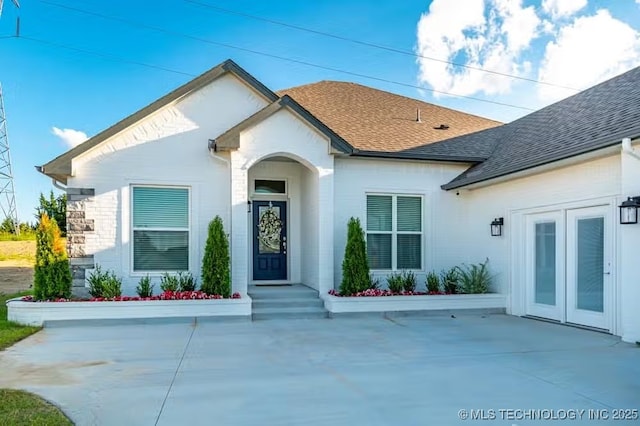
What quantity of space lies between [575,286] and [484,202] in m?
3.15

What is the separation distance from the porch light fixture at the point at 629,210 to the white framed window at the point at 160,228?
315 inches

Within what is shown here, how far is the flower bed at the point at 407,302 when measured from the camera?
975 centimetres

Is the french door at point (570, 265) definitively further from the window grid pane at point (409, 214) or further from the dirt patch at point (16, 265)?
the dirt patch at point (16, 265)

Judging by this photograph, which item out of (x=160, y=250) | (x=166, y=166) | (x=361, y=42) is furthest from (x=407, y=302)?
(x=361, y=42)

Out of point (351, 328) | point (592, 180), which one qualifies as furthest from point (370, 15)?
point (351, 328)

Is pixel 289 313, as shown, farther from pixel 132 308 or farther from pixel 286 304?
pixel 132 308

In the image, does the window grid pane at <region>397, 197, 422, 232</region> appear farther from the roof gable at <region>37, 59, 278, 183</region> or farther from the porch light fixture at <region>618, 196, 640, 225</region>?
the porch light fixture at <region>618, 196, 640, 225</region>

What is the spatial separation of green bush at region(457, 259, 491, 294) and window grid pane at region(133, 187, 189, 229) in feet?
20.5

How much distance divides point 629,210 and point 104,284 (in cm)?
914

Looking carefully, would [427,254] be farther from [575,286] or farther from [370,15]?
[370,15]

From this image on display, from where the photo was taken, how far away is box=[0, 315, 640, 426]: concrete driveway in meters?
4.29

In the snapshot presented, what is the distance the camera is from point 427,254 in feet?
38.2

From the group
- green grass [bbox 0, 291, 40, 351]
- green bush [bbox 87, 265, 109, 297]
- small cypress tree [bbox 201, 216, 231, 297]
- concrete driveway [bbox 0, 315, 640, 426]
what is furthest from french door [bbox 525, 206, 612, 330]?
green grass [bbox 0, 291, 40, 351]

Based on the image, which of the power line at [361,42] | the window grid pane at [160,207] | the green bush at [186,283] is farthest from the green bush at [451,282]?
the power line at [361,42]
